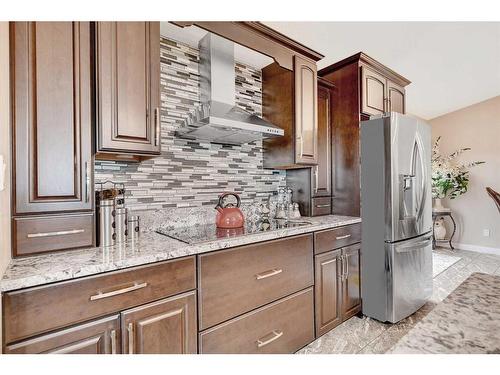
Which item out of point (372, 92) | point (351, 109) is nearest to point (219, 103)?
point (351, 109)

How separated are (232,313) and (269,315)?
0.30 meters

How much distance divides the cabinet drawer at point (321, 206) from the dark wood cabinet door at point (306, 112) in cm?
39

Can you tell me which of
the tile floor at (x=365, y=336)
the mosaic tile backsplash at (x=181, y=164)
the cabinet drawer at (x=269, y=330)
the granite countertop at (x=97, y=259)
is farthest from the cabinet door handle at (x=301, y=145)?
the tile floor at (x=365, y=336)

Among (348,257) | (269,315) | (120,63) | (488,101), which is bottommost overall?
(269,315)

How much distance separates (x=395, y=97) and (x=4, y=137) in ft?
10.5

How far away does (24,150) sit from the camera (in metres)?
1.18

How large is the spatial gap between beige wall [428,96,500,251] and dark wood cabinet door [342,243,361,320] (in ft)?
12.0

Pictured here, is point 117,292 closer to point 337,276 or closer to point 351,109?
point 337,276

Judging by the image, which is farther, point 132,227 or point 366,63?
point 366,63

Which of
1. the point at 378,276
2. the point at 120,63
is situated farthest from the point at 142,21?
the point at 378,276

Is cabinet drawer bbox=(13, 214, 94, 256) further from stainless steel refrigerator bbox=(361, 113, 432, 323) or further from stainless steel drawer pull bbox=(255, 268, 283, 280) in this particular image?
stainless steel refrigerator bbox=(361, 113, 432, 323)

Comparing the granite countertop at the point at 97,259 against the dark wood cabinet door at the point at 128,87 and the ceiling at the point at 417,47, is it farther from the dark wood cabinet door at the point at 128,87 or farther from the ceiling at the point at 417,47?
the ceiling at the point at 417,47

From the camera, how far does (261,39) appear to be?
6.62 feet

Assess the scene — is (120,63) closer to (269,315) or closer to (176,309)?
(176,309)
